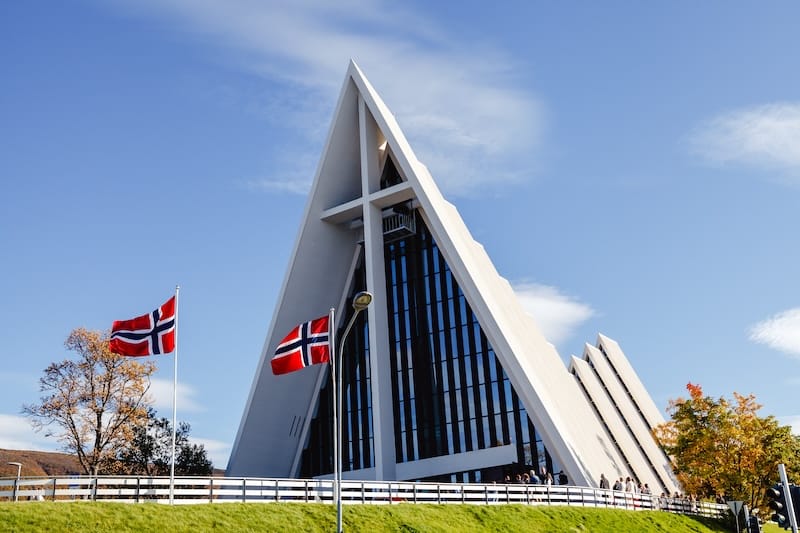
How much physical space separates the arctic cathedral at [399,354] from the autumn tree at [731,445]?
4.44 m

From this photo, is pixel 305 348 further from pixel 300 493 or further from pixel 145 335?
pixel 145 335

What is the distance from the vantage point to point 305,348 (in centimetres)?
2300

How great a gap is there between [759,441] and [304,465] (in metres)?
24.6

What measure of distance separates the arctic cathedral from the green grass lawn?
758 cm

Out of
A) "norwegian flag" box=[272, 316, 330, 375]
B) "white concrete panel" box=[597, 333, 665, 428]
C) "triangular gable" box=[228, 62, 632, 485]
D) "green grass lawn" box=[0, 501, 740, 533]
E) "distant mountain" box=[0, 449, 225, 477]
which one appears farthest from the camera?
"distant mountain" box=[0, 449, 225, 477]

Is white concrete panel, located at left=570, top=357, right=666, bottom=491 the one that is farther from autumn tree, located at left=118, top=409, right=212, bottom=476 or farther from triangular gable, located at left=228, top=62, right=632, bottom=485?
autumn tree, located at left=118, top=409, right=212, bottom=476

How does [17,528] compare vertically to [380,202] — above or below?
below

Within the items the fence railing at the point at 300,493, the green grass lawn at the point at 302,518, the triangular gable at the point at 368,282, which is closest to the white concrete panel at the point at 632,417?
the triangular gable at the point at 368,282

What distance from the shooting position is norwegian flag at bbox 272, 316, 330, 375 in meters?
22.6

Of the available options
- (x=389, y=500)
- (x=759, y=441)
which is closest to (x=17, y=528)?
(x=389, y=500)

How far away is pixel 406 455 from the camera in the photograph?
42.5m

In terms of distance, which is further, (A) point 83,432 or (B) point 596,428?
(B) point 596,428

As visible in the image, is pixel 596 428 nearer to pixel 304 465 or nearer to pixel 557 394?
pixel 557 394

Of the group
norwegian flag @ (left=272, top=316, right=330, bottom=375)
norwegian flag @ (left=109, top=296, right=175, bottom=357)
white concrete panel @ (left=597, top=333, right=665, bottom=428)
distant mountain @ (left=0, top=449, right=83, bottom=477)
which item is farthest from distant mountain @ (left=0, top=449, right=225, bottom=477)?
norwegian flag @ (left=272, top=316, right=330, bottom=375)
